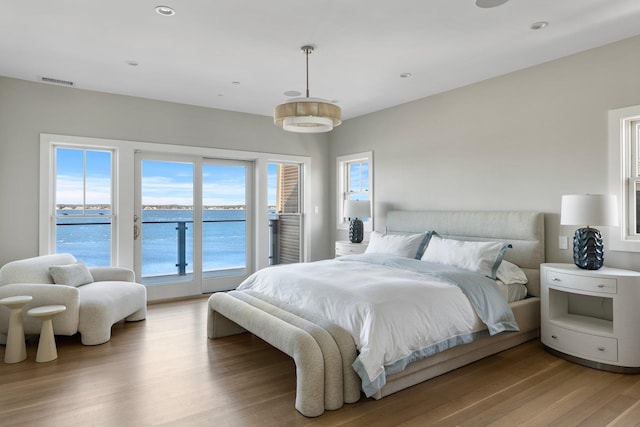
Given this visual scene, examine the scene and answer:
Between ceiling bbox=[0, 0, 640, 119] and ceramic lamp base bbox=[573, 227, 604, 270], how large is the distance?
5.65 feet

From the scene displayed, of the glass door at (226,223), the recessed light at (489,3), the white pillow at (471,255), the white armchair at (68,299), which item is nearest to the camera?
the recessed light at (489,3)

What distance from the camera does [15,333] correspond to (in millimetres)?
3246

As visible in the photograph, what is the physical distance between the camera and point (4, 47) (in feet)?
11.7

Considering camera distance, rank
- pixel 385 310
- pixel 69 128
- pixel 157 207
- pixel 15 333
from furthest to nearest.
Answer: pixel 157 207 → pixel 69 128 → pixel 15 333 → pixel 385 310

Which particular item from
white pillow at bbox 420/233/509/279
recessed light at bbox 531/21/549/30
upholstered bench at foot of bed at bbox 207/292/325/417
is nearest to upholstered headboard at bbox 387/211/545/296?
white pillow at bbox 420/233/509/279

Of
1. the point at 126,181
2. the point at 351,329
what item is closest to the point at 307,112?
the point at 351,329

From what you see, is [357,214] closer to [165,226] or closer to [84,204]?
[165,226]

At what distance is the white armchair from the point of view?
138 inches

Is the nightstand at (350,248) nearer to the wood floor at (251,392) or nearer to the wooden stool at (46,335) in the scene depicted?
the wood floor at (251,392)

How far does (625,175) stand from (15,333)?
5470 millimetres

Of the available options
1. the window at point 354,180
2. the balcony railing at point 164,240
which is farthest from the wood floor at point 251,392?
the window at point 354,180

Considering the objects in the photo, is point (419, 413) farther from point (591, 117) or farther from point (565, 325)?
point (591, 117)

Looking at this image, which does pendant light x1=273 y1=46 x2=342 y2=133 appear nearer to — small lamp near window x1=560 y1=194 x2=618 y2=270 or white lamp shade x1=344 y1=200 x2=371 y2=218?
small lamp near window x1=560 y1=194 x2=618 y2=270

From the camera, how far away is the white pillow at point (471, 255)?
3636 mm
